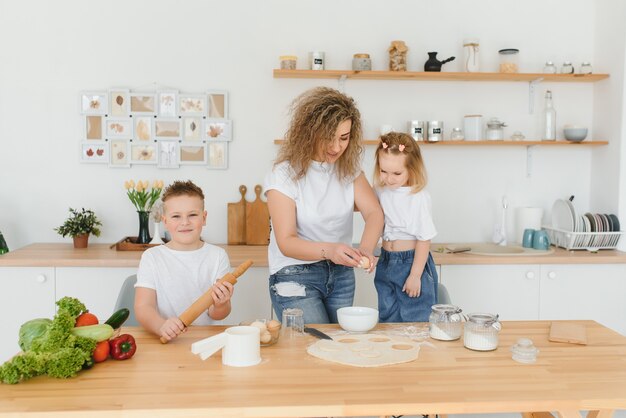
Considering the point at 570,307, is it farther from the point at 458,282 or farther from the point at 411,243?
the point at 411,243

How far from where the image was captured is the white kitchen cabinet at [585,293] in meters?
3.31

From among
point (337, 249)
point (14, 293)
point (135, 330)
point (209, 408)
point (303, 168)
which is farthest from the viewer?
point (14, 293)

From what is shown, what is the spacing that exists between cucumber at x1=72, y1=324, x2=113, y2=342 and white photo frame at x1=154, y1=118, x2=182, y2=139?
211 cm

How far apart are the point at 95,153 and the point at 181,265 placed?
167 cm

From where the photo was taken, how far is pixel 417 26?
3.69m

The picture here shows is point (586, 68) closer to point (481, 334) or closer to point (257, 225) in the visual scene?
point (257, 225)

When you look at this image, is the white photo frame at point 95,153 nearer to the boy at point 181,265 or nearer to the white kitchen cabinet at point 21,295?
the white kitchen cabinet at point 21,295

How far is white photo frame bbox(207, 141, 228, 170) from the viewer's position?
3643 millimetres

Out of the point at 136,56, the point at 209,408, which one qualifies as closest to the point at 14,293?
the point at 136,56

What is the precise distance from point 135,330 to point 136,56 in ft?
6.78

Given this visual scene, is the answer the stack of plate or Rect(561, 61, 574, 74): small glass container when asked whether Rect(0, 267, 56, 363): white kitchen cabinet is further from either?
Rect(561, 61, 574, 74): small glass container

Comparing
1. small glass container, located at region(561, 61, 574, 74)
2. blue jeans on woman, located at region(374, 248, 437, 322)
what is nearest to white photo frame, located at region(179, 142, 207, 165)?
blue jeans on woman, located at region(374, 248, 437, 322)

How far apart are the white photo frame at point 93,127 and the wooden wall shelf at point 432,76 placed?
1.00 meters

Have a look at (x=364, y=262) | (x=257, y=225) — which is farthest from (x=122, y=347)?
(x=257, y=225)
